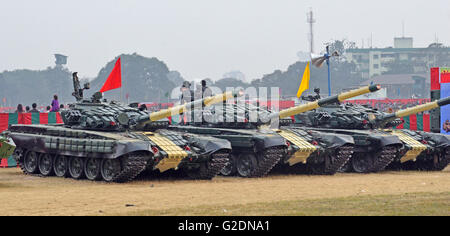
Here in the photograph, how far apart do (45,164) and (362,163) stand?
11117mm

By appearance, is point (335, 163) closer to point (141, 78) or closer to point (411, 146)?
point (411, 146)

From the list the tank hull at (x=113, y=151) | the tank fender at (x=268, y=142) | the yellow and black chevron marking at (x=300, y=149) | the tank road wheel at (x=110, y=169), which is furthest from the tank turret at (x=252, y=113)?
the tank road wheel at (x=110, y=169)

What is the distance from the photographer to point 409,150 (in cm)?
3108

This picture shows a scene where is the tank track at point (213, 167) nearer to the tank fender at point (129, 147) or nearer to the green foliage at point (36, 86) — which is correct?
the tank fender at point (129, 147)

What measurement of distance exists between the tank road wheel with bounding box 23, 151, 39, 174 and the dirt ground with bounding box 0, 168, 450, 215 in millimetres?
349

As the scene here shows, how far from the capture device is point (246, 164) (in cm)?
2880

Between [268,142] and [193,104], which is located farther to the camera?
[268,142]

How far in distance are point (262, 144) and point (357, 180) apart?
3.10 m

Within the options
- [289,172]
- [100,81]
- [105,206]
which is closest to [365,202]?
[105,206]

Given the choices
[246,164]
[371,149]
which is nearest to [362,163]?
[371,149]

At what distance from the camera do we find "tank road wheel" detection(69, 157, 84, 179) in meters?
26.8

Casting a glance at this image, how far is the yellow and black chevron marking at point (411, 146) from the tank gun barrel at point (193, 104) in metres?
8.36

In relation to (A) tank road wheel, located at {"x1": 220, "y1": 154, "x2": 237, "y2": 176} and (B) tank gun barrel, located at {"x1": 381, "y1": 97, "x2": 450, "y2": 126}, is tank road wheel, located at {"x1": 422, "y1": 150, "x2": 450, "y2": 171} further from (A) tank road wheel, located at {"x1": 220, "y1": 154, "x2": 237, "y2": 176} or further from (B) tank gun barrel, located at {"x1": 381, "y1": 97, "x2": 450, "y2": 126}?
(A) tank road wheel, located at {"x1": 220, "y1": 154, "x2": 237, "y2": 176}

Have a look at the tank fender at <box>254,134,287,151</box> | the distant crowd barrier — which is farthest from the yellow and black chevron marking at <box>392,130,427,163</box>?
the distant crowd barrier
